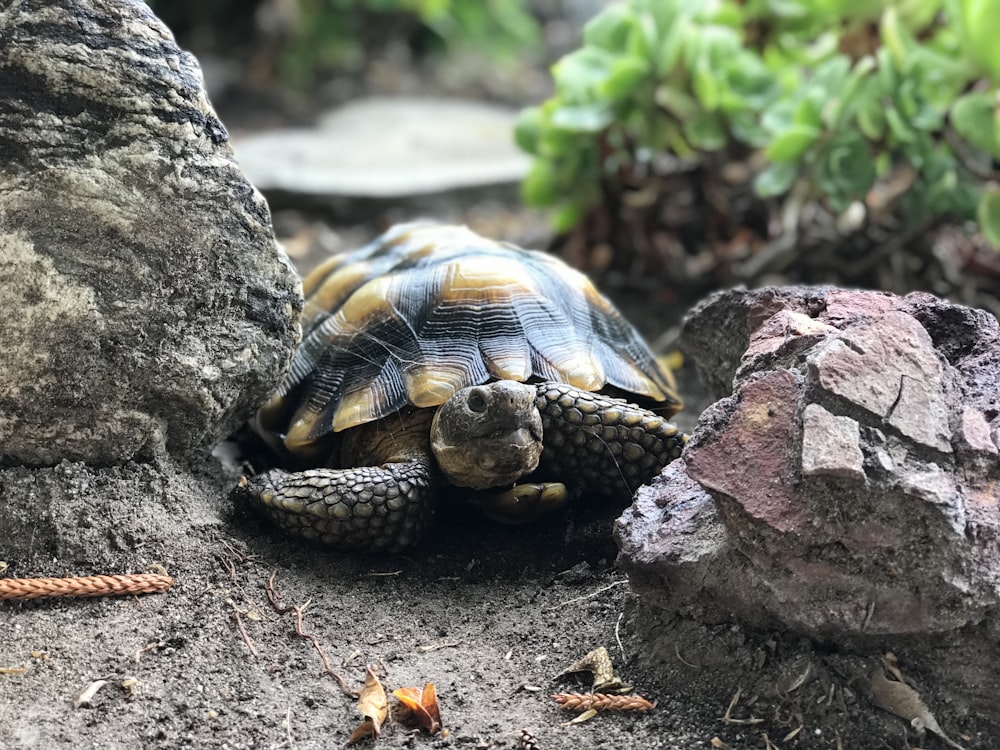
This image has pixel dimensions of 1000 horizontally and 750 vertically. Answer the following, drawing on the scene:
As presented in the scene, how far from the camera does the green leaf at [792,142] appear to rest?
3.53 meters

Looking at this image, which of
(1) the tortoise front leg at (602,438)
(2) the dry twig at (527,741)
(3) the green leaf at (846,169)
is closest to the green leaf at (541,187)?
(3) the green leaf at (846,169)

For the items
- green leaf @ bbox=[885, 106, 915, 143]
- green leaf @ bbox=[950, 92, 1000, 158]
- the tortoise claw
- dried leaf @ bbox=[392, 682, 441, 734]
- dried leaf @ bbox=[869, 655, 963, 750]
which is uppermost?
green leaf @ bbox=[950, 92, 1000, 158]

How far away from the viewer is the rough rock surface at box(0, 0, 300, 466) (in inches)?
76.5

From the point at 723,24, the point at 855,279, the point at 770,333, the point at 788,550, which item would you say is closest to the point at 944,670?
the point at 788,550

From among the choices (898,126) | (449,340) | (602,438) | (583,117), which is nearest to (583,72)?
(583,117)

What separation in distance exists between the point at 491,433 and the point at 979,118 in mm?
2213

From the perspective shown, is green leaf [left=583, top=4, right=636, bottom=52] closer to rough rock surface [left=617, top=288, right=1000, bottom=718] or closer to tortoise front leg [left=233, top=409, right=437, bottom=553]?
tortoise front leg [left=233, top=409, right=437, bottom=553]

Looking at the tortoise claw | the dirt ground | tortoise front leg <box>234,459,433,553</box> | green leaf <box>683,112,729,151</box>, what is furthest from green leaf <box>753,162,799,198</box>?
tortoise front leg <box>234,459,433,553</box>

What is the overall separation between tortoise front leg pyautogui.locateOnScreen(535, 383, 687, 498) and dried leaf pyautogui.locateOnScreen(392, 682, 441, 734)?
78 cm

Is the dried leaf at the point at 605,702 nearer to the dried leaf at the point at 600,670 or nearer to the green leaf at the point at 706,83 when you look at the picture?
the dried leaf at the point at 600,670

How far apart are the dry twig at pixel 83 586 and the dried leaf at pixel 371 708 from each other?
507mm

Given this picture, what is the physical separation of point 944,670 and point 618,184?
10.5 feet

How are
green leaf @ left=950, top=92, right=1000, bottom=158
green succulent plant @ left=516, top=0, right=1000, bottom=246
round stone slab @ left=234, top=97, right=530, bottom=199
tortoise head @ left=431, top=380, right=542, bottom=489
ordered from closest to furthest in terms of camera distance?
tortoise head @ left=431, top=380, right=542, bottom=489 < green leaf @ left=950, top=92, right=1000, bottom=158 < green succulent plant @ left=516, top=0, right=1000, bottom=246 < round stone slab @ left=234, top=97, right=530, bottom=199

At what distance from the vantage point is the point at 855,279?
4.14 meters
